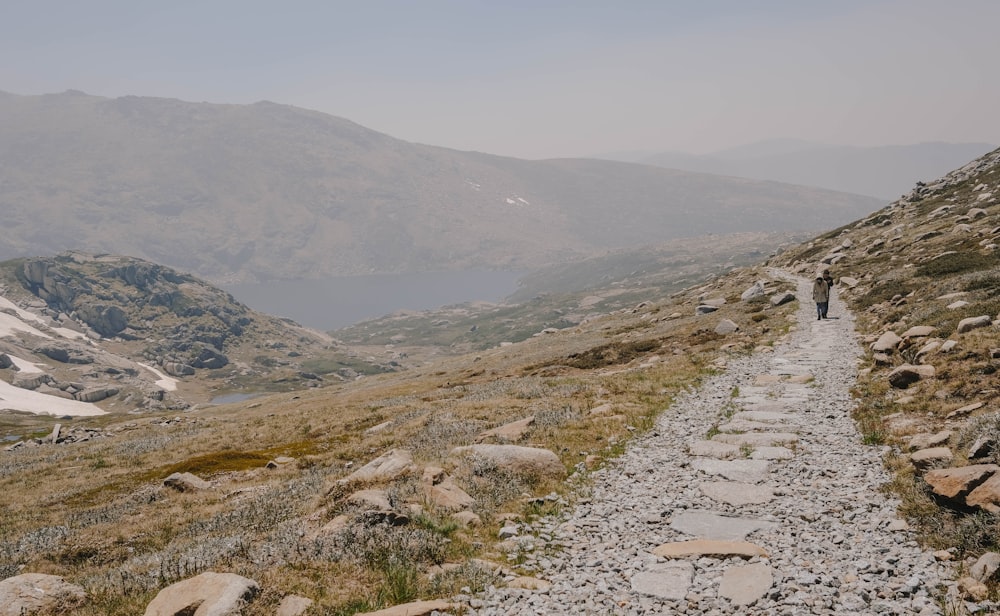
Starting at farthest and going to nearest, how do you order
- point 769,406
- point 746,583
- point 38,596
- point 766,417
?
point 769,406
point 766,417
point 38,596
point 746,583

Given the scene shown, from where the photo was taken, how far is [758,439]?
17.4m

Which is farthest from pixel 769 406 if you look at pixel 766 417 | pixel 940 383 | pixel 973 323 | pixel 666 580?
pixel 666 580

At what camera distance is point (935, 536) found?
395 inches

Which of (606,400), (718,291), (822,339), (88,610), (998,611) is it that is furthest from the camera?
(718,291)

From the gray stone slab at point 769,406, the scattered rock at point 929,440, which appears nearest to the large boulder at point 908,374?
the gray stone slab at point 769,406

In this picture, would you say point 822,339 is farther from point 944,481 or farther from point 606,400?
point 944,481

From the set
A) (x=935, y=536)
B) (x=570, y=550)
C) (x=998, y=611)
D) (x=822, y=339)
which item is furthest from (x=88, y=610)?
(x=822, y=339)

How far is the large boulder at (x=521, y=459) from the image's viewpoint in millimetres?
15891

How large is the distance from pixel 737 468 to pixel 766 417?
553 cm

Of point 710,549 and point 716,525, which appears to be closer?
point 710,549

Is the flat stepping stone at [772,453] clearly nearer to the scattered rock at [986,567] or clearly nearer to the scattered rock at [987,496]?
the scattered rock at [987,496]

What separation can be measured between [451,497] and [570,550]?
11.4 feet

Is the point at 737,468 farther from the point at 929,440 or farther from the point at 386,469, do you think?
the point at 386,469

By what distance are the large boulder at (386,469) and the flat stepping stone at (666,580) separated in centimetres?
793
